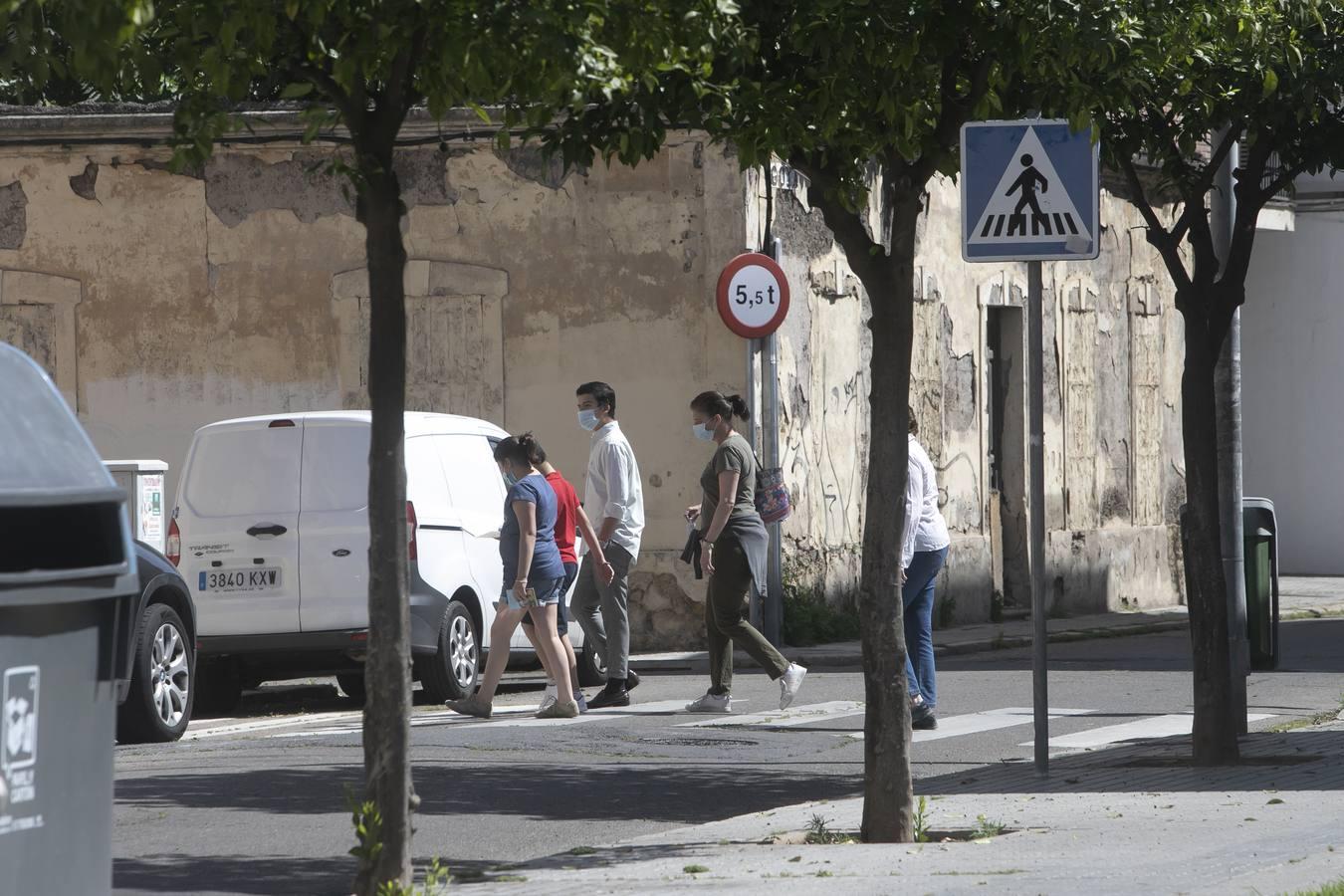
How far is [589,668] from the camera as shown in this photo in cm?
1521

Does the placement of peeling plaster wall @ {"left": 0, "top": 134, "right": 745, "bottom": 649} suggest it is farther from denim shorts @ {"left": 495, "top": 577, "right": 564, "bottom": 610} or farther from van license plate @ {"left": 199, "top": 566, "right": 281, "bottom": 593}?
denim shorts @ {"left": 495, "top": 577, "right": 564, "bottom": 610}

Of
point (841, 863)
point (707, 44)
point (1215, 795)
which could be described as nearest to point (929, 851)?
point (841, 863)

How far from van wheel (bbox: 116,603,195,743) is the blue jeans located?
4.05 m

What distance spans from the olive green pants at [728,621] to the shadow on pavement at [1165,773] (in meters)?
2.73

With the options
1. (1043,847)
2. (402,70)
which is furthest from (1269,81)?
(402,70)

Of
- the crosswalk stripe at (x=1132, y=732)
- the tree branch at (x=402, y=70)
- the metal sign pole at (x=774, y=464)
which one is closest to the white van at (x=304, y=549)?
the crosswalk stripe at (x=1132, y=732)

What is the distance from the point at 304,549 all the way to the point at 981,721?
4.36 m

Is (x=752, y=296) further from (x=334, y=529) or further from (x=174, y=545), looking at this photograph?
(x=174, y=545)

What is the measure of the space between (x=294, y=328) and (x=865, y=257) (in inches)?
497

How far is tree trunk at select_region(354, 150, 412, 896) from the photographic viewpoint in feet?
21.1

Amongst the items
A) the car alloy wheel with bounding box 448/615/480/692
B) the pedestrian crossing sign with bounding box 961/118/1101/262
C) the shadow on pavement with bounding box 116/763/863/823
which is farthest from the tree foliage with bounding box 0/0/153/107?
the car alloy wheel with bounding box 448/615/480/692

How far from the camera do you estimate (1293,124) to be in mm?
10664

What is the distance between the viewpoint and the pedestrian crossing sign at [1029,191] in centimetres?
945

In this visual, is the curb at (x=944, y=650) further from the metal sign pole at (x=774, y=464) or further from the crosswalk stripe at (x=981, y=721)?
the crosswalk stripe at (x=981, y=721)
